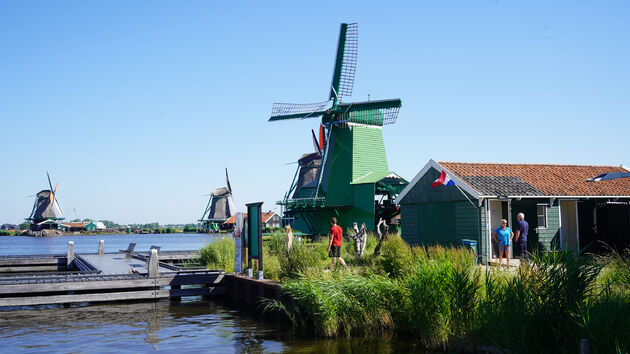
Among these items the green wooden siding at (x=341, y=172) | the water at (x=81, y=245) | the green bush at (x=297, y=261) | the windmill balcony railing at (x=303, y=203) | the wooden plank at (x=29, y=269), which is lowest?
the water at (x=81, y=245)

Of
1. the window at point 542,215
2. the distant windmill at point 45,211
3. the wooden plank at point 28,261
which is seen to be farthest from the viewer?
the distant windmill at point 45,211

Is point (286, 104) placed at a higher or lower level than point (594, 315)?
higher

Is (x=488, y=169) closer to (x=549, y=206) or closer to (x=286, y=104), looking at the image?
(x=549, y=206)

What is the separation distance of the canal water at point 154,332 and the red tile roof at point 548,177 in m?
9.97

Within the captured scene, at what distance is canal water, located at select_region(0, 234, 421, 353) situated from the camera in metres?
10.0

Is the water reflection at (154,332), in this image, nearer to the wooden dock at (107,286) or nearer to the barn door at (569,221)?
the wooden dock at (107,286)

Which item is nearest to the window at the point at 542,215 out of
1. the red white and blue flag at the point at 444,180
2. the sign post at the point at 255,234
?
the red white and blue flag at the point at 444,180

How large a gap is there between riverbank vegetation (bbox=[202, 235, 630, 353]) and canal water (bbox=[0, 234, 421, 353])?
18.9 inches

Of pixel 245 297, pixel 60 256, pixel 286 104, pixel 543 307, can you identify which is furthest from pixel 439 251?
pixel 286 104

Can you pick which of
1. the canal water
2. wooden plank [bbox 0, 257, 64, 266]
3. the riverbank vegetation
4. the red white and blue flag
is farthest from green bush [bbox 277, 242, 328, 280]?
wooden plank [bbox 0, 257, 64, 266]

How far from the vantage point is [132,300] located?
16391 mm

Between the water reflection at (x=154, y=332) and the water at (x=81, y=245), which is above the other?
the water reflection at (x=154, y=332)

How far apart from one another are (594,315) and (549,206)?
14618 mm

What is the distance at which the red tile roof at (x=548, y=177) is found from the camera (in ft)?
66.5
